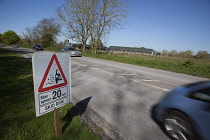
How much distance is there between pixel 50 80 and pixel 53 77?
67 mm

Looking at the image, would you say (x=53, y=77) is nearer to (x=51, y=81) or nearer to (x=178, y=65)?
(x=51, y=81)

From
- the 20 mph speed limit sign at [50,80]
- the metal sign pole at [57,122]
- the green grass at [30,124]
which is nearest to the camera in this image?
the 20 mph speed limit sign at [50,80]

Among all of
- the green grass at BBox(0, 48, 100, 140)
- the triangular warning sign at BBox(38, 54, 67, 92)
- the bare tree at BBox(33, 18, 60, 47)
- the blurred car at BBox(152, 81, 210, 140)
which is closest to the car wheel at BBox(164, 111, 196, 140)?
the blurred car at BBox(152, 81, 210, 140)

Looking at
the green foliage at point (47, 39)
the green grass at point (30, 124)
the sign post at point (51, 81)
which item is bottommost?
the green grass at point (30, 124)

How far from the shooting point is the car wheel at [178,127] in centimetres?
196

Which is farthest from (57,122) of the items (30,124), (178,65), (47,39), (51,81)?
(47,39)

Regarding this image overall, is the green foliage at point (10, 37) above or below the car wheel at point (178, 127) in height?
above

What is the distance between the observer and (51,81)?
1807 millimetres

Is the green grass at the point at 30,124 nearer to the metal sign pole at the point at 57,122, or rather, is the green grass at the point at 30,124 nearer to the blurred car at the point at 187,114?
the metal sign pole at the point at 57,122

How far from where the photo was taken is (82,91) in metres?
4.76

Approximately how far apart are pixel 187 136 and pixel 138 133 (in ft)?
3.00

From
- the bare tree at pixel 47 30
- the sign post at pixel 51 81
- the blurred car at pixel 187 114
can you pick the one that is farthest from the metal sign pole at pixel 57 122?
the bare tree at pixel 47 30

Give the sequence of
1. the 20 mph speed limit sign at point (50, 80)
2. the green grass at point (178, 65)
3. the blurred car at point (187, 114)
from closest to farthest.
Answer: the 20 mph speed limit sign at point (50, 80) < the blurred car at point (187, 114) < the green grass at point (178, 65)

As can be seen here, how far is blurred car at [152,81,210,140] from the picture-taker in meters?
1.79
